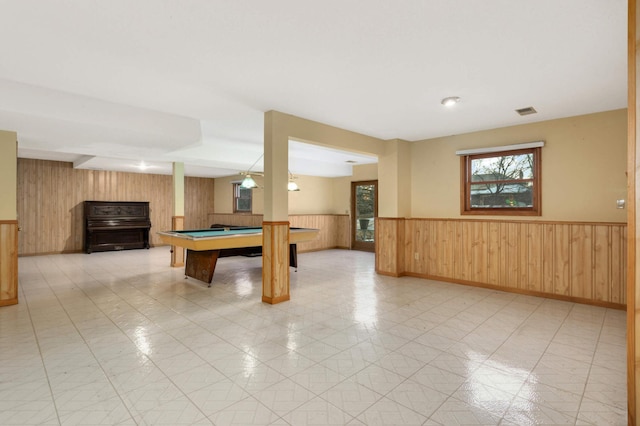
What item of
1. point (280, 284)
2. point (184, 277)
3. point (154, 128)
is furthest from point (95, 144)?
point (280, 284)

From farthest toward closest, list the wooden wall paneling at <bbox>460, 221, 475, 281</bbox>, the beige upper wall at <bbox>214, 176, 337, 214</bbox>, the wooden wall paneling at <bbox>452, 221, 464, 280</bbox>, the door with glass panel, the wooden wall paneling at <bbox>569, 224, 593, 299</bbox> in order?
the beige upper wall at <bbox>214, 176, 337, 214</bbox> → the door with glass panel → the wooden wall paneling at <bbox>452, 221, 464, 280</bbox> → the wooden wall paneling at <bbox>460, 221, 475, 281</bbox> → the wooden wall paneling at <bbox>569, 224, 593, 299</bbox>

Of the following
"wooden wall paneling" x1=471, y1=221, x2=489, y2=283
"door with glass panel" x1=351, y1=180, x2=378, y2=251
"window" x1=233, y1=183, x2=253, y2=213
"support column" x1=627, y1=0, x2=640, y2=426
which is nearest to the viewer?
"support column" x1=627, y1=0, x2=640, y2=426

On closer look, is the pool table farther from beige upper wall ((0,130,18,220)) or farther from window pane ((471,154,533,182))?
window pane ((471,154,533,182))

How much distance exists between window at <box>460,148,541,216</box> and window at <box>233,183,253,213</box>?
6.83 metres

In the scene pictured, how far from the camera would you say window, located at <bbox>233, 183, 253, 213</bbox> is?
1040 centimetres

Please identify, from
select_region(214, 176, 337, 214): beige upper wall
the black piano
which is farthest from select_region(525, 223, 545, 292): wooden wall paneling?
the black piano

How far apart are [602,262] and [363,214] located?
19.5 ft

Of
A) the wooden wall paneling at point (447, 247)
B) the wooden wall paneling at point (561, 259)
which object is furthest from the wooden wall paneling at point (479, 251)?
the wooden wall paneling at point (561, 259)

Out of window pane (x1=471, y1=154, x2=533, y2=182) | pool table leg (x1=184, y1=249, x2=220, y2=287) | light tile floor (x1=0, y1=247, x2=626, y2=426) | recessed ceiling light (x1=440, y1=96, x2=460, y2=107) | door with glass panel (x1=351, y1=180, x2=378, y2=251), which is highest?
recessed ceiling light (x1=440, y1=96, x2=460, y2=107)

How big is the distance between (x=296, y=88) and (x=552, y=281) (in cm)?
425

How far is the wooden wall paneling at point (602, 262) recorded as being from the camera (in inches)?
160

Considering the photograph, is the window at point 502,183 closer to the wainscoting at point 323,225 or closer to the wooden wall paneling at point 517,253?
the wooden wall paneling at point 517,253

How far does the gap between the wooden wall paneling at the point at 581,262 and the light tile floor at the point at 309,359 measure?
0.89ft

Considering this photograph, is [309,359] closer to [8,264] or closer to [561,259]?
[561,259]
